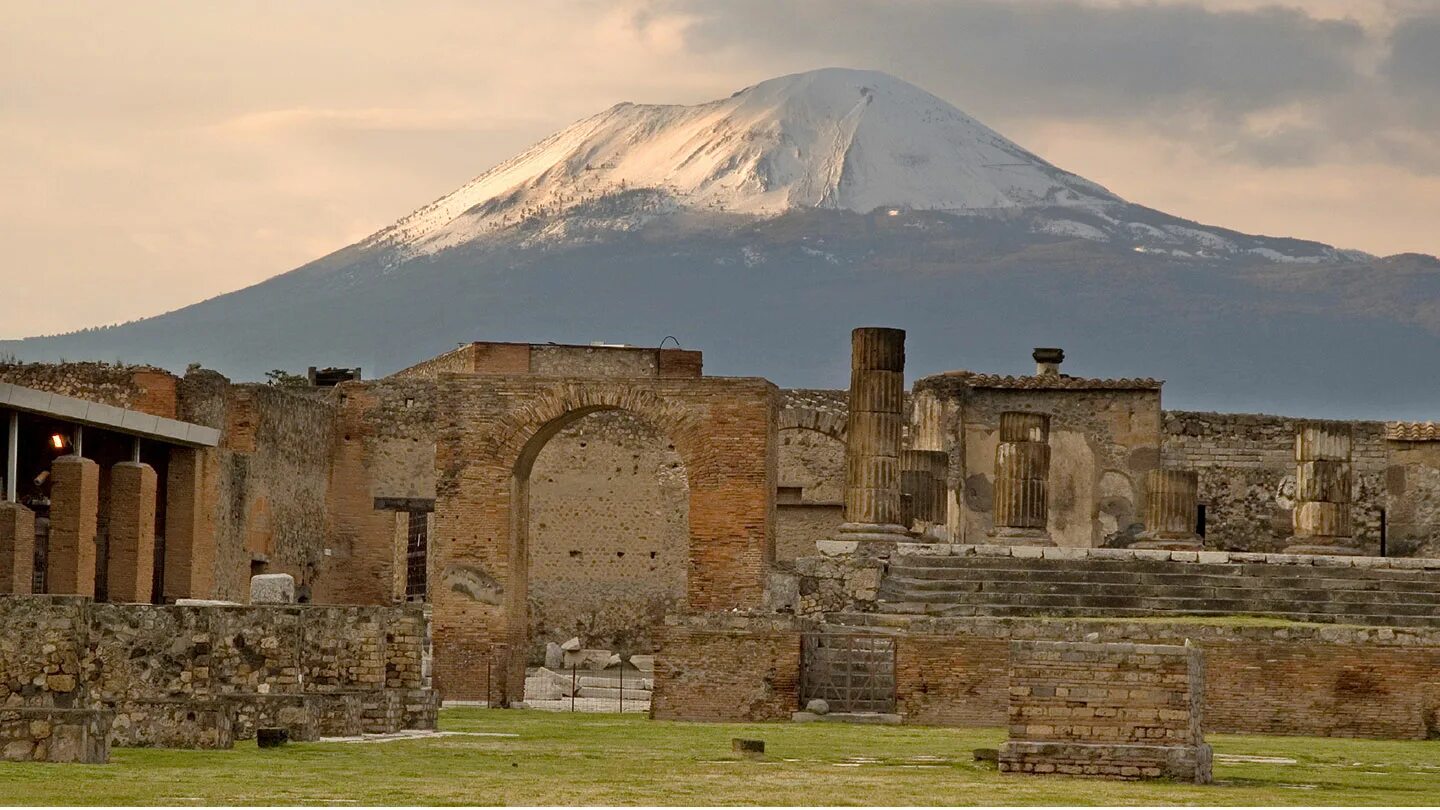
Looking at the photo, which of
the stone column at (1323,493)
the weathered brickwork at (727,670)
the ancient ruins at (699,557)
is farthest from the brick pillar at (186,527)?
the stone column at (1323,493)

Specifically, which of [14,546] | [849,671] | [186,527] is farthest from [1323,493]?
[14,546]

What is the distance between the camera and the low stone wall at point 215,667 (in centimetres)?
1873

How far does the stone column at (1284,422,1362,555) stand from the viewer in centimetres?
3609

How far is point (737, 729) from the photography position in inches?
989

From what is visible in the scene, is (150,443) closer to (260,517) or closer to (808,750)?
(260,517)

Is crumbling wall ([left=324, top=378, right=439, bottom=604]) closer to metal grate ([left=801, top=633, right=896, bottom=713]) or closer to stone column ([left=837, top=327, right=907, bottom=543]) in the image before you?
stone column ([left=837, top=327, right=907, bottom=543])

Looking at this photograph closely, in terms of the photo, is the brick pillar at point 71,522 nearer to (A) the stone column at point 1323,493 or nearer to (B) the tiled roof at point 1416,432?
(A) the stone column at point 1323,493

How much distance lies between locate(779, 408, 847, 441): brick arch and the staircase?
25.0ft

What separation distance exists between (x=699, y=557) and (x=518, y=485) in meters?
2.46

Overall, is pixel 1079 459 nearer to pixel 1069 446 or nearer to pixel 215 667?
pixel 1069 446

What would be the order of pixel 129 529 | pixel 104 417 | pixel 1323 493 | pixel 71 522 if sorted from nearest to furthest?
1. pixel 71 522
2. pixel 104 417
3. pixel 129 529
4. pixel 1323 493

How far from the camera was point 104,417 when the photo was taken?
33.9m

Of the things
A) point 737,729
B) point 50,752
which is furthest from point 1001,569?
point 50,752

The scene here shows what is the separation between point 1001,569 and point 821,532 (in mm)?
15713
